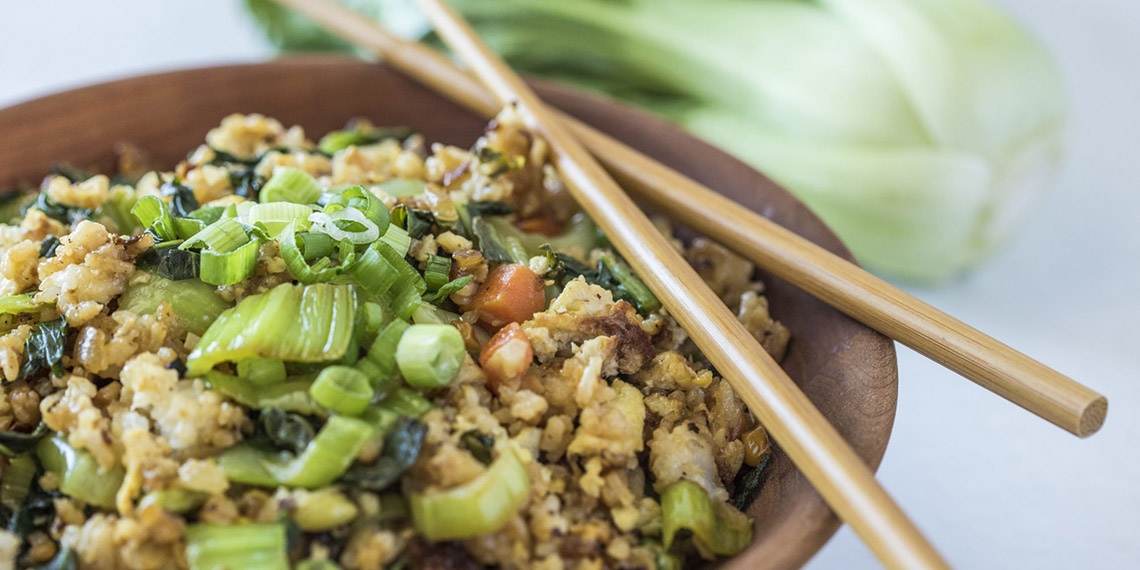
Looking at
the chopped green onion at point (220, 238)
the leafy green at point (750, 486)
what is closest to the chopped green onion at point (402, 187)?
the chopped green onion at point (220, 238)

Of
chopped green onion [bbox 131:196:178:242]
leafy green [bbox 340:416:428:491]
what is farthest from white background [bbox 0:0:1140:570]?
leafy green [bbox 340:416:428:491]

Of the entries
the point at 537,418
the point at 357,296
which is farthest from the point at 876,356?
the point at 357,296

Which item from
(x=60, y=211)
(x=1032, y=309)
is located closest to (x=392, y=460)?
(x=60, y=211)

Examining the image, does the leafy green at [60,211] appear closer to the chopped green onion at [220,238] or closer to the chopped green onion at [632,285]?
the chopped green onion at [220,238]

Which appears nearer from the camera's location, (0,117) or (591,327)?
(591,327)

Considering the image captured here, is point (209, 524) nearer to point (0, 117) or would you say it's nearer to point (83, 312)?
point (83, 312)

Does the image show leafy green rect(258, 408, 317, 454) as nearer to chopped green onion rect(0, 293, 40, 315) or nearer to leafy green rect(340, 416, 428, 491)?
leafy green rect(340, 416, 428, 491)
